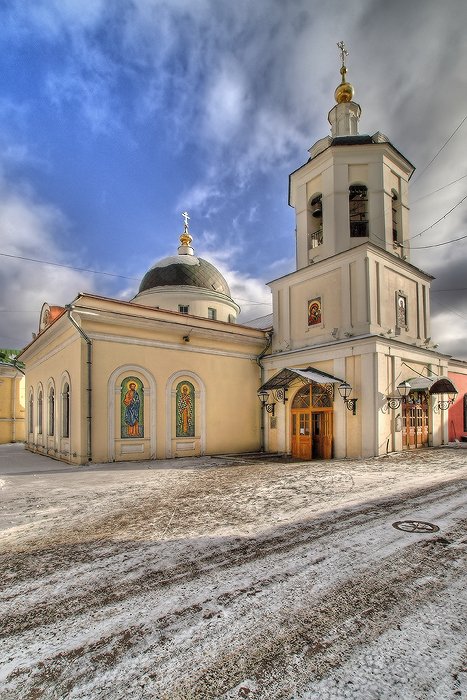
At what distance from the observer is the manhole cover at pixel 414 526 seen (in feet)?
17.8

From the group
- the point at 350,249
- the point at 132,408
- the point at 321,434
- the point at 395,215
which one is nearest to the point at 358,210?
the point at 395,215

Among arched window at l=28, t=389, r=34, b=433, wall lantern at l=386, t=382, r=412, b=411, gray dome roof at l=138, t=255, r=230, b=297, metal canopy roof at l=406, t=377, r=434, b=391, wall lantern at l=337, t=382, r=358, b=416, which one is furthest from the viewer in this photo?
gray dome roof at l=138, t=255, r=230, b=297

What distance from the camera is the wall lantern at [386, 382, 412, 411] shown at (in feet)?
48.2

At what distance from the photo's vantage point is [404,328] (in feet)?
54.4

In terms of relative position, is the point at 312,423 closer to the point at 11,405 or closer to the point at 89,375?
the point at 89,375

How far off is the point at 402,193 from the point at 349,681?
63.2 feet

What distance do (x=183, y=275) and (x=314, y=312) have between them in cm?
1032

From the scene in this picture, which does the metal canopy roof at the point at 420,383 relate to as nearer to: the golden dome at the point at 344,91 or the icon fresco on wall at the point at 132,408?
the icon fresco on wall at the point at 132,408

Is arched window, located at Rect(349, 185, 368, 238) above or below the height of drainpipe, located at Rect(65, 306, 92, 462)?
above

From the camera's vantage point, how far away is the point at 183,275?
965 inches

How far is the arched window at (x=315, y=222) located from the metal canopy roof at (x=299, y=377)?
5.98 metres

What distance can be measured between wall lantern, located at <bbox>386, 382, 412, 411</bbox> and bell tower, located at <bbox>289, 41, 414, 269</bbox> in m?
5.82

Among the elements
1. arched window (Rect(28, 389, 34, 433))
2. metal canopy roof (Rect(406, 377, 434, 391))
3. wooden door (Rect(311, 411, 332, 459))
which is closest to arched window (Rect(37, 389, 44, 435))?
arched window (Rect(28, 389, 34, 433))

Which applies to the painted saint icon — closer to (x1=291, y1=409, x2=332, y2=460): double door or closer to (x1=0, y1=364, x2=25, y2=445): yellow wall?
(x1=291, y1=409, x2=332, y2=460): double door
